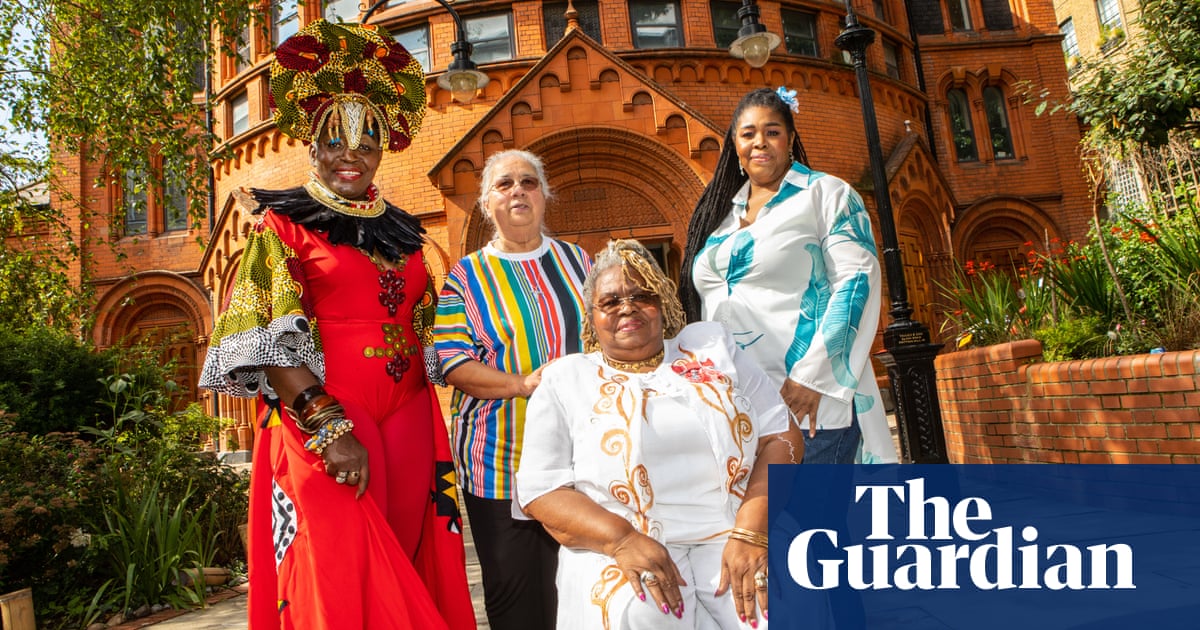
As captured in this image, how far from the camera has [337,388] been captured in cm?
251

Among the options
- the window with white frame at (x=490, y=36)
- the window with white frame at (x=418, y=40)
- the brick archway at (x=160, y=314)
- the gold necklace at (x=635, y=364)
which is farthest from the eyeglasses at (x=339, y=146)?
the brick archway at (x=160, y=314)

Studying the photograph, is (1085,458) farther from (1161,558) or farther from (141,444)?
(141,444)

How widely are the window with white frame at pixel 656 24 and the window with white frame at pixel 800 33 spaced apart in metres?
2.60

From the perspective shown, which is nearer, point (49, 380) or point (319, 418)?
point (319, 418)

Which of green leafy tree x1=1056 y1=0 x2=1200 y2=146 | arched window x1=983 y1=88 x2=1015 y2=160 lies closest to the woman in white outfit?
green leafy tree x1=1056 y1=0 x2=1200 y2=146

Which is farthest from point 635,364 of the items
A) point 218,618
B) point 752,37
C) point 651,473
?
point 752,37

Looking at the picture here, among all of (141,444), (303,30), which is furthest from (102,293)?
(303,30)

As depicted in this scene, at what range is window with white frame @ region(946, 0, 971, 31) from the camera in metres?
20.3

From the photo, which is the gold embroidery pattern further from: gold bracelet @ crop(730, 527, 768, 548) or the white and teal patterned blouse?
the white and teal patterned blouse

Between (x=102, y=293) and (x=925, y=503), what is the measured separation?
21.5 metres

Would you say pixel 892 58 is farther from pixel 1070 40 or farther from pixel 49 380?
pixel 49 380

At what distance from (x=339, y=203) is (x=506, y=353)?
86 cm

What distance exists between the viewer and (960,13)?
20.5 meters

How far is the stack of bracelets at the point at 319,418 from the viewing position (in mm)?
2299
